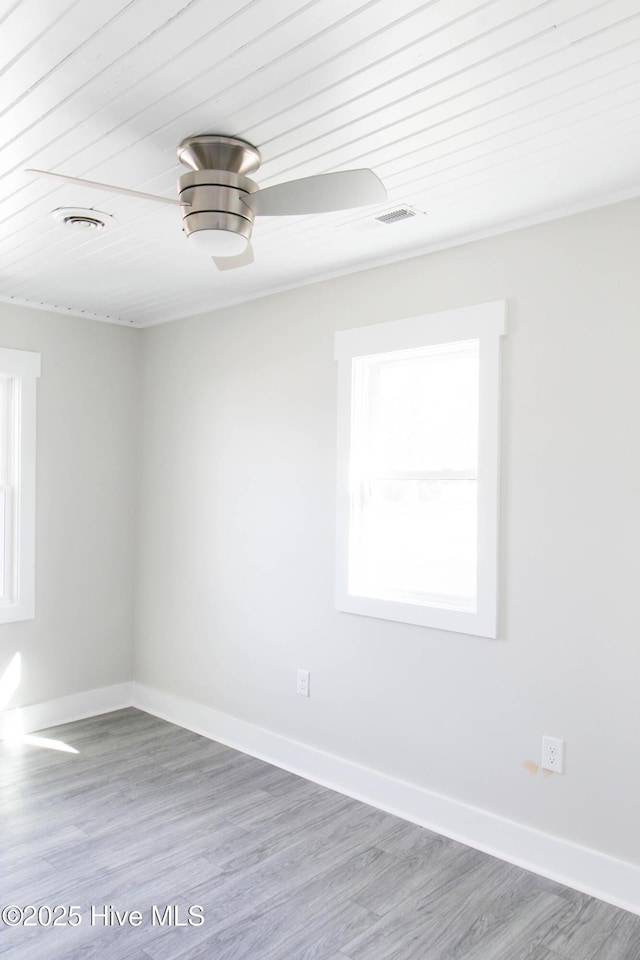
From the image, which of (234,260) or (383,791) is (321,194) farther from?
(383,791)

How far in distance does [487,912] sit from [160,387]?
3272 millimetres

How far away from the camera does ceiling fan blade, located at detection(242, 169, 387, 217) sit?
1.76 m

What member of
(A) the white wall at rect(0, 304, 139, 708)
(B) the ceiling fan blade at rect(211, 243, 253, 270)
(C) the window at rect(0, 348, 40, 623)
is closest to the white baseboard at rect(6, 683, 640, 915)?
(A) the white wall at rect(0, 304, 139, 708)

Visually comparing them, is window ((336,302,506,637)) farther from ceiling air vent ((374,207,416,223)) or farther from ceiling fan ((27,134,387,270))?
ceiling fan ((27,134,387,270))

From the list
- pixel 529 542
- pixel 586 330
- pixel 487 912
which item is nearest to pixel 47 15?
pixel 586 330

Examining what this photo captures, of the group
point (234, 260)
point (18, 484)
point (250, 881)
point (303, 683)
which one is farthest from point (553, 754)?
point (18, 484)

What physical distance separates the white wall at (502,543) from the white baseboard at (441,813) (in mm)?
52

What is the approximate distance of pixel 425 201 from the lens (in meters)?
2.54

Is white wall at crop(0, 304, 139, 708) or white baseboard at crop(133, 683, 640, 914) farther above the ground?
white wall at crop(0, 304, 139, 708)

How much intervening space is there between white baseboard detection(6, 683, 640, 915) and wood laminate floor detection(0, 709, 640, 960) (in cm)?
6

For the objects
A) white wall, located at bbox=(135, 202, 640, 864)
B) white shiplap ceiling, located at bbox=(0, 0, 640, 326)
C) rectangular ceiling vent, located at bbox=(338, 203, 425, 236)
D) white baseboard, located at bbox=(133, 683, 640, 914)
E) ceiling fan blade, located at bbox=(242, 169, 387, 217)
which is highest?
rectangular ceiling vent, located at bbox=(338, 203, 425, 236)

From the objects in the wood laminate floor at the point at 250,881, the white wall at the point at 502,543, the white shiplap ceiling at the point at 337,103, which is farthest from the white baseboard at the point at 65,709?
the white shiplap ceiling at the point at 337,103

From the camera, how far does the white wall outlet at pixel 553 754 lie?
260 centimetres

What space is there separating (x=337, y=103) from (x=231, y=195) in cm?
38
